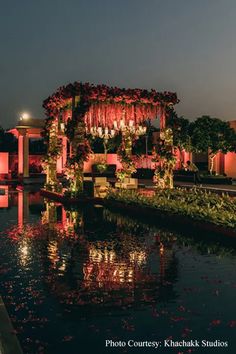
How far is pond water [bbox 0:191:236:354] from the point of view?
554cm

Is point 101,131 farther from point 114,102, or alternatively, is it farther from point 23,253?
point 23,253

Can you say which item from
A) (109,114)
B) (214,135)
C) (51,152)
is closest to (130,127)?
(109,114)

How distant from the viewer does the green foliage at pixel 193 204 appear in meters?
13.5

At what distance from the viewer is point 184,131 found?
37312mm

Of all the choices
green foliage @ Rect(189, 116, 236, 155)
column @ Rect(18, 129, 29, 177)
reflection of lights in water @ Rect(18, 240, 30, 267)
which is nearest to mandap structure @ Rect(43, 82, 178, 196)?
reflection of lights in water @ Rect(18, 240, 30, 267)

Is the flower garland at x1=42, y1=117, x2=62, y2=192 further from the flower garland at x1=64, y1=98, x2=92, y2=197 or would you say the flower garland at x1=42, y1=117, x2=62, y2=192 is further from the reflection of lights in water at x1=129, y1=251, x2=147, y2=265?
the reflection of lights in water at x1=129, y1=251, x2=147, y2=265

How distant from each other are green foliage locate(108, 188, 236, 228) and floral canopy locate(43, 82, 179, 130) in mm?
4074

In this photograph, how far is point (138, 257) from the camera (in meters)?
10.0

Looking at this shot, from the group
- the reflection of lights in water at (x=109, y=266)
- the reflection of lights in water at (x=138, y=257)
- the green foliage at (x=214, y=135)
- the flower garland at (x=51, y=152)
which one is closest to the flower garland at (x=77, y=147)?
the flower garland at (x=51, y=152)

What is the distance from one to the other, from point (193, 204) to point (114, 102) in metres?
7.92

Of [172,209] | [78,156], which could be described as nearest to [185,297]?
[172,209]

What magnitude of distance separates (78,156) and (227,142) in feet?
54.2

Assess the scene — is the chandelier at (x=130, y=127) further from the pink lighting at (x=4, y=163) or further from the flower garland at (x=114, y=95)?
the pink lighting at (x=4, y=163)

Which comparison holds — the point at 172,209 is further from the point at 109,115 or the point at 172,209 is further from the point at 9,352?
the point at 9,352
